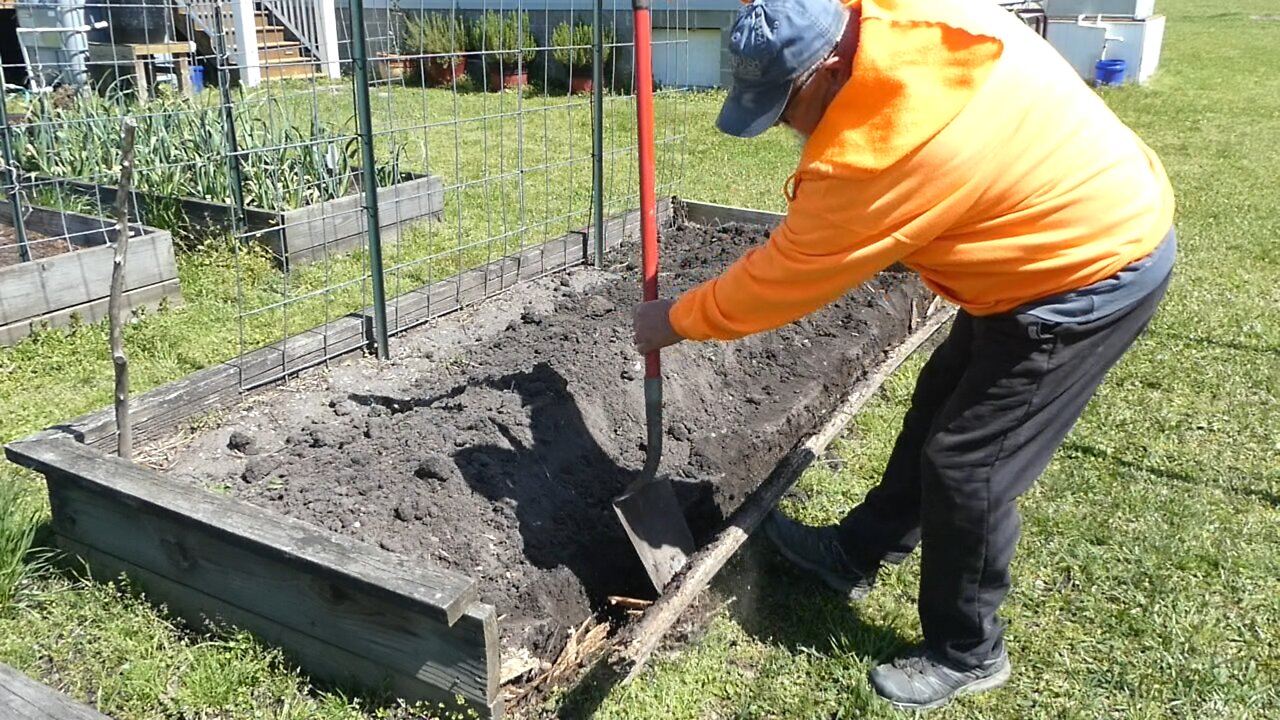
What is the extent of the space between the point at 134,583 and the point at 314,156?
3.68m

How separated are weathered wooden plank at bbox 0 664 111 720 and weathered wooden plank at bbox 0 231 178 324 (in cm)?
281

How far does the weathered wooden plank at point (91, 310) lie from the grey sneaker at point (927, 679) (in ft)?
11.7

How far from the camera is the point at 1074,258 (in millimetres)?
2037

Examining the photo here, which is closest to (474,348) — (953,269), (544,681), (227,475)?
(227,475)

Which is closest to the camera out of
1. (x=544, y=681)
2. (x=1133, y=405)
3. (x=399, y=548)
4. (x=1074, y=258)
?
(x=1074, y=258)

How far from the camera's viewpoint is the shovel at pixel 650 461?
107 inches

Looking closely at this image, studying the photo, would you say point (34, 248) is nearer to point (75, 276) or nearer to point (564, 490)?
point (75, 276)

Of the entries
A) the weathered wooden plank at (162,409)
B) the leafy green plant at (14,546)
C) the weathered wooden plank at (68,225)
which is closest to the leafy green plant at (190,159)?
the weathered wooden plank at (68,225)

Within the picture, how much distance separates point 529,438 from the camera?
3127 mm

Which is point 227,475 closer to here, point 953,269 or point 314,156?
point 953,269

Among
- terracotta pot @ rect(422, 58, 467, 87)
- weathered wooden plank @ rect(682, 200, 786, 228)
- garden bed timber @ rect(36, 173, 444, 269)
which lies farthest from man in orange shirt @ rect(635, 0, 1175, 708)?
terracotta pot @ rect(422, 58, 467, 87)

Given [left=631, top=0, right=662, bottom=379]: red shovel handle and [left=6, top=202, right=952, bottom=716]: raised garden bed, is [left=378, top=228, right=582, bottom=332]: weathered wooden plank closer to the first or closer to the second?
[left=6, top=202, right=952, bottom=716]: raised garden bed

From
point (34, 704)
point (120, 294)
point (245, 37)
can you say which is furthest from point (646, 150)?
point (245, 37)

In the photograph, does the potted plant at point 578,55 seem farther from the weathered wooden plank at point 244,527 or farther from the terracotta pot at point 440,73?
the weathered wooden plank at point 244,527
